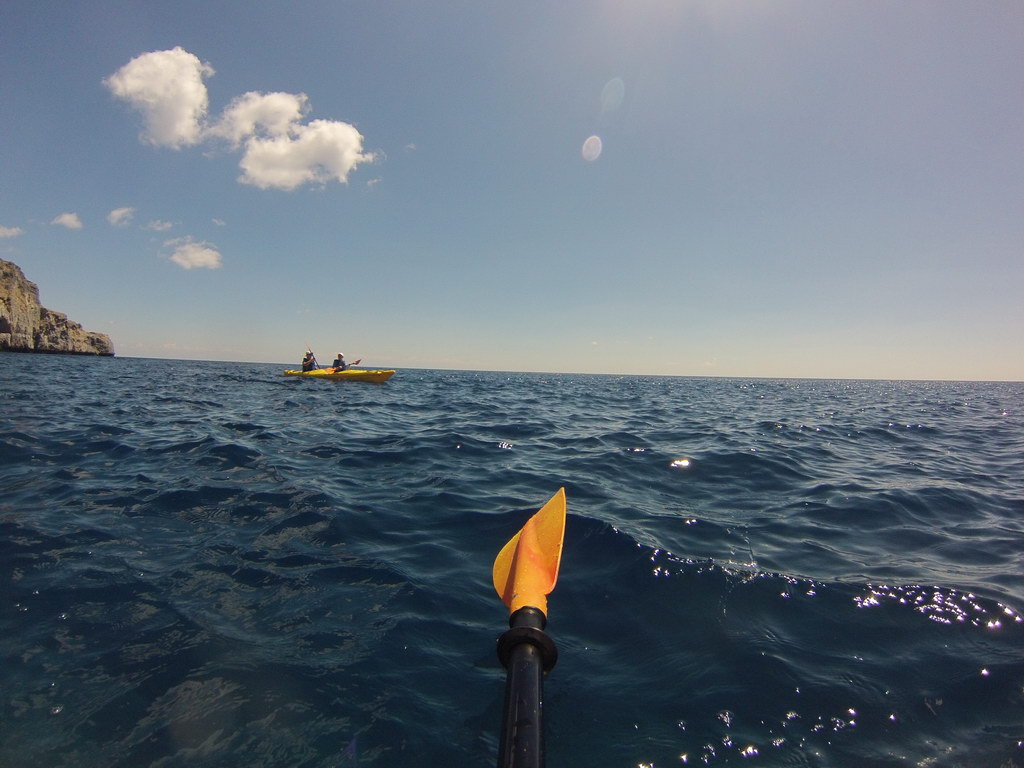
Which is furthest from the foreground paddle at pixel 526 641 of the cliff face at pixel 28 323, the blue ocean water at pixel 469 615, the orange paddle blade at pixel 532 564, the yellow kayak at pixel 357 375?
the cliff face at pixel 28 323

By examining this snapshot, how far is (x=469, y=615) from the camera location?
11.1 feet

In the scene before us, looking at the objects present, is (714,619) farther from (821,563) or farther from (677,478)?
(677,478)

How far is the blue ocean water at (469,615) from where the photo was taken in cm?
229

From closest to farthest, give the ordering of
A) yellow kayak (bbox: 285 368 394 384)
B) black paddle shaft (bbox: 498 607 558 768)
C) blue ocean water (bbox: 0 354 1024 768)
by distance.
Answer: black paddle shaft (bbox: 498 607 558 768) → blue ocean water (bbox: 0 354 1024 768) → yellow kayak (bbox: 285 368 394 384)

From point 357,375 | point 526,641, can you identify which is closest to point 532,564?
point 526,641

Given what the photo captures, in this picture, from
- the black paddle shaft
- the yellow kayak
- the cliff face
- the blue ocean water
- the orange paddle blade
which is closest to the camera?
the black paddle shaft

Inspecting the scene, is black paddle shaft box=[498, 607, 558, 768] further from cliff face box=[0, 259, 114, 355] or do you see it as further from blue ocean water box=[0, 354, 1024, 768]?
cliff face box=[0, 259, 114, 355]

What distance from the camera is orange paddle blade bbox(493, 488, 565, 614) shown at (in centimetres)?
296

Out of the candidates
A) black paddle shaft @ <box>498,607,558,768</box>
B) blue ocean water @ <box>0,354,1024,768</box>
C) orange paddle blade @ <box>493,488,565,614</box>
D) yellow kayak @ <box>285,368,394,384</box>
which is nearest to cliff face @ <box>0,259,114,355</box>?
yellow kayak @ <box>285,368,394,384</box>

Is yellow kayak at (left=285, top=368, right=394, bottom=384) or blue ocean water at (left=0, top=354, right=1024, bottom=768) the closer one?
blue ocean water at (left=0, top=354, right=1024, bottom=768)

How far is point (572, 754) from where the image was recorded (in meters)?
2.23

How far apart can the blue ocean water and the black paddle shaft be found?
48 cm

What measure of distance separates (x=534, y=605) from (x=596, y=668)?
60 centimetres

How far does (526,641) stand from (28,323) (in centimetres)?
8067
